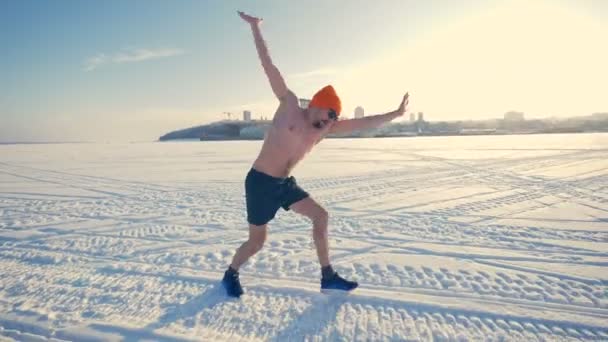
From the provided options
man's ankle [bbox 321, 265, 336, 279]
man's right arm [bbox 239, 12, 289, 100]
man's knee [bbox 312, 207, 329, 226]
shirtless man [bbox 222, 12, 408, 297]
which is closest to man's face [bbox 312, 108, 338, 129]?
shirtless man [bbox 222, 12, 408, 297]

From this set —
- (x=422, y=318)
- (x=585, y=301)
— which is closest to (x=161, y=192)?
(x=422, y=318)

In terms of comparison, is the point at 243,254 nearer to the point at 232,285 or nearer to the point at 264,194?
the point at 232,285

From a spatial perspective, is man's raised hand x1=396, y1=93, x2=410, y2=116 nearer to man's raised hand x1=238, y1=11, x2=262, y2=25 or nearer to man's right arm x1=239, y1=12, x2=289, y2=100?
man's right arm x1=239, y1=12, x2=289, y2=100

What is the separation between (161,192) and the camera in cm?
769

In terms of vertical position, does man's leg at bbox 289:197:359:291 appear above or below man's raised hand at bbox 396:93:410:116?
below

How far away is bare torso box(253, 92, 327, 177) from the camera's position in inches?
95.2

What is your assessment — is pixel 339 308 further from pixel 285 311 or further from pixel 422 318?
pixel 422 318

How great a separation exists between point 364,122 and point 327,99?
462mm

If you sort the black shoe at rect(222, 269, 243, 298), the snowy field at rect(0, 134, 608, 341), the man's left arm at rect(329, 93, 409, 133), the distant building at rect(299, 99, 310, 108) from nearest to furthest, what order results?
the snowy field at rect(0, 134, 608, 341), the distant building at rect(299, 99, 310, 108), the man's left arm at rect(329, 93, 409, 133), the black shoe at rect(222, 269, 243, 298)

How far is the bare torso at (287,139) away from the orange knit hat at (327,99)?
0.15 metres

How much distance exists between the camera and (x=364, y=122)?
2648 mm

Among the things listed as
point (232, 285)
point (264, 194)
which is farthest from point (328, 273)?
point (264, 194)

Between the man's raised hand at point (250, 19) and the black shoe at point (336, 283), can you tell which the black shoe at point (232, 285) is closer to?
the black shoe at point (336, 283)

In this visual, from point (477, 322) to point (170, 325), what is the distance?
2.28m
